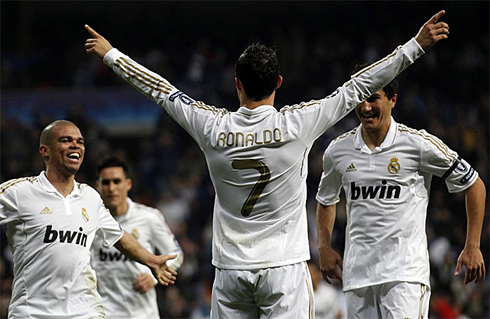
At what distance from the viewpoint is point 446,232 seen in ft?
43.8

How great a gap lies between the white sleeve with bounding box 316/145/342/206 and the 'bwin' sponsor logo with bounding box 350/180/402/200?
31cm

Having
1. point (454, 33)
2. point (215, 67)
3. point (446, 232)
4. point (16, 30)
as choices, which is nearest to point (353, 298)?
point (446, 232)

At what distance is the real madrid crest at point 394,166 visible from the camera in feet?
18.7

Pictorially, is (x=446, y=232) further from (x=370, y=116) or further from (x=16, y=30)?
(x=16, y=30)

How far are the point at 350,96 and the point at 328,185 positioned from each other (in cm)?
174

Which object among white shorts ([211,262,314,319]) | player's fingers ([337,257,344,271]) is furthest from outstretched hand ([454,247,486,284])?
white shorts ([211,262,314,319])

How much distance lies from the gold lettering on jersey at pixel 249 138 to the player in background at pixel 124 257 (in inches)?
115

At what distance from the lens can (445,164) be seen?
564cm

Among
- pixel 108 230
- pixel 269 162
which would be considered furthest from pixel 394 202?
pixel 108 230

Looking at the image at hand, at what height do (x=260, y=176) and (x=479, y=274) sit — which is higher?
(x=260, y=176)

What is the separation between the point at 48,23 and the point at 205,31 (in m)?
4.17

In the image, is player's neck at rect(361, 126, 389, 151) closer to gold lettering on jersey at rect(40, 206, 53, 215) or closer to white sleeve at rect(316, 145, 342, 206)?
white sleeve at rect(316, 145, 342, 206)

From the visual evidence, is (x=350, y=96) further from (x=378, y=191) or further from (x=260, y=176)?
(x=378, y=191)

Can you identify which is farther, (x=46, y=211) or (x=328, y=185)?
(x=328, y=185)
